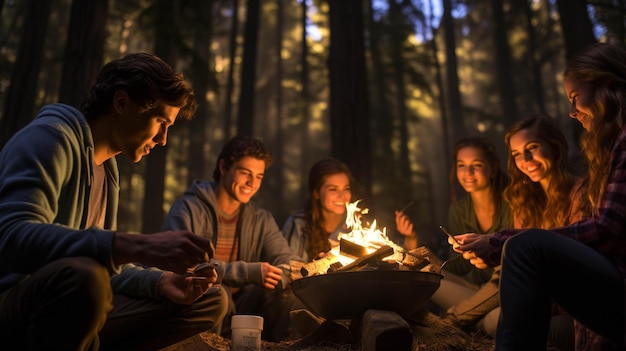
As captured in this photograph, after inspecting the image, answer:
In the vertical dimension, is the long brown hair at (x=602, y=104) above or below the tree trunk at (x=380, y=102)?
below

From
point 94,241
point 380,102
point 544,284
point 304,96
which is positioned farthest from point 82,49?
point 380,102

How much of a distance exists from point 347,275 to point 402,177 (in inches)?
626

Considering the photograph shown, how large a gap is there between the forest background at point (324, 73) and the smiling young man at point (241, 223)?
1.61 meters

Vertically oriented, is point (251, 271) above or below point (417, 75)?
below

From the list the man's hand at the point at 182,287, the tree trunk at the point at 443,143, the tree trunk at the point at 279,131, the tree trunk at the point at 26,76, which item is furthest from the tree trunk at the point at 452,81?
the man's hand at the point at 182,287

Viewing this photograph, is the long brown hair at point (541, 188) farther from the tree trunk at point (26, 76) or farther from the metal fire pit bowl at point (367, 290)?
the tree trunk at point (26, 76)

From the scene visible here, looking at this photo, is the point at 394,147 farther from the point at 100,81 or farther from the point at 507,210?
the point at 100,81

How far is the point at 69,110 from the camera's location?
9.04 ft

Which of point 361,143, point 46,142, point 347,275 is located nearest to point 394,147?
point 361,143

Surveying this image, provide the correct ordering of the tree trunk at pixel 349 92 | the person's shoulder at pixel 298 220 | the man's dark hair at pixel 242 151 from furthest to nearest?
the tree trunk at pixel 349 92 → the person's shoulder at pixel 298 220 → the man's dark hair at pixel 242 151

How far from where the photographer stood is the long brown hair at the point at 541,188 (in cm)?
432

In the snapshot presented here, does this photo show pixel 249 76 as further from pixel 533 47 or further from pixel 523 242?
pixel 533 47

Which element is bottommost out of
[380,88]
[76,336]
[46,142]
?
[76,336]

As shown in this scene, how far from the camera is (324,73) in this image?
924 inches
